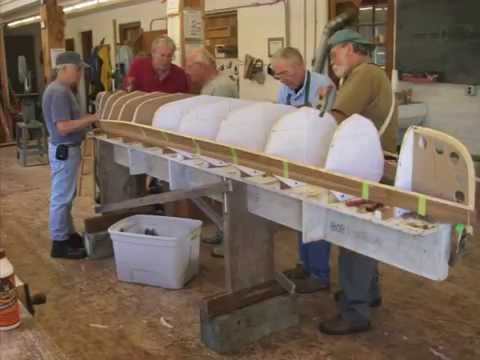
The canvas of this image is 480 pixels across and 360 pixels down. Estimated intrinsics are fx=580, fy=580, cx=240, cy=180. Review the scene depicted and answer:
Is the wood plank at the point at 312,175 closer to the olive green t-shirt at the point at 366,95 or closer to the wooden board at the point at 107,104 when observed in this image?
the olive green t-shirt at the point at 366,95

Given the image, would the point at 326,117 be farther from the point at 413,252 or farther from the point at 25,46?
the point at 25,46

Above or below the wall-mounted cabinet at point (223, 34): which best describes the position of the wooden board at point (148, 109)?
below

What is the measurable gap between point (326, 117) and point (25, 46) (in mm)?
16174

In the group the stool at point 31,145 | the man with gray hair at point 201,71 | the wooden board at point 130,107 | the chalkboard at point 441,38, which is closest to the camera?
the wooden board at point 130,107

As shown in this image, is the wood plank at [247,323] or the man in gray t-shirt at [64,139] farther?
the man in gray t-shirt at [64,139]

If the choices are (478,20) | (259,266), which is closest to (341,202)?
(259,266)

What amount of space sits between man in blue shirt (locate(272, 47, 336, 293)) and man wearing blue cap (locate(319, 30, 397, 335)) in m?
0.39

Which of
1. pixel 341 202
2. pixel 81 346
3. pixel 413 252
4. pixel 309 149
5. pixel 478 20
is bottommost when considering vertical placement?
pixel 81 346

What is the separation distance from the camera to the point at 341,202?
6.87 feet

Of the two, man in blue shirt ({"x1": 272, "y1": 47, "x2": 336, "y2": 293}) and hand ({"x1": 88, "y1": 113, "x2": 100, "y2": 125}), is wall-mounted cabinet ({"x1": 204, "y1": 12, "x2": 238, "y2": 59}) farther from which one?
man in blue shirt ({"x1": 272, "y1": 47, "x2": 336, "y2": 293})

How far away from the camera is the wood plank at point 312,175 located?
5.76 ft

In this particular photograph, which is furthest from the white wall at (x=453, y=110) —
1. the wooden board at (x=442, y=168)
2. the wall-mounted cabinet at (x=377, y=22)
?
the wooden board at (x=442, y=168)

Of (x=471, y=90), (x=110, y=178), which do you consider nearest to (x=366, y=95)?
(x=110, y=178)

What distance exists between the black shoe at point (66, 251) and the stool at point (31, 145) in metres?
4.25
